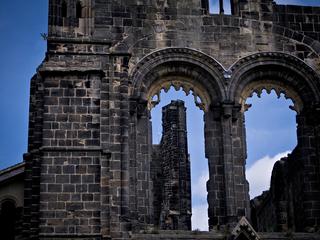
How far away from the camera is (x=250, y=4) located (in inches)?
1001

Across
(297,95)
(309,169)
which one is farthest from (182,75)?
(309,169)

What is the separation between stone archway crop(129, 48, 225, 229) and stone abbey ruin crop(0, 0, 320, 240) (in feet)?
0.10

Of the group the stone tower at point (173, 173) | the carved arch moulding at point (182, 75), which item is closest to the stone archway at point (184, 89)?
the carved arch moulding at point (182, 75)

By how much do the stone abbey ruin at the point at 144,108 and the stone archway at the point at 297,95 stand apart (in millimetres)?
31

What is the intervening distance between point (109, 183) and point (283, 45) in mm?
6843

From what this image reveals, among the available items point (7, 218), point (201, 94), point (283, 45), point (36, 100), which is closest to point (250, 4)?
point (283, 45)

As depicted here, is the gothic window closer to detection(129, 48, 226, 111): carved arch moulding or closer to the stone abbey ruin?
the stone abbey ruin

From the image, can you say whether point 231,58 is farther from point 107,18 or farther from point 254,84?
point 107,18

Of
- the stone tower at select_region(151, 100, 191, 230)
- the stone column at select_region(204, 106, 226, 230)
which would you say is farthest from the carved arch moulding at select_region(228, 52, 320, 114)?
the stone tower at select_region(151, 100, 191, 230)

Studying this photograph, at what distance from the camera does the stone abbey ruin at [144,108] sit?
72.0ft

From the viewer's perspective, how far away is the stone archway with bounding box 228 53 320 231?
2398 cm

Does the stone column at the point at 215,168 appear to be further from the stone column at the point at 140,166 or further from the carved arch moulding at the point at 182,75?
the stone column at the point at 140,166

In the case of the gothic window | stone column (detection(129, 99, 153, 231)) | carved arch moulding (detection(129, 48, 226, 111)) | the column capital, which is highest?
the gothic window

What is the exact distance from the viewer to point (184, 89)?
80.3 ft
